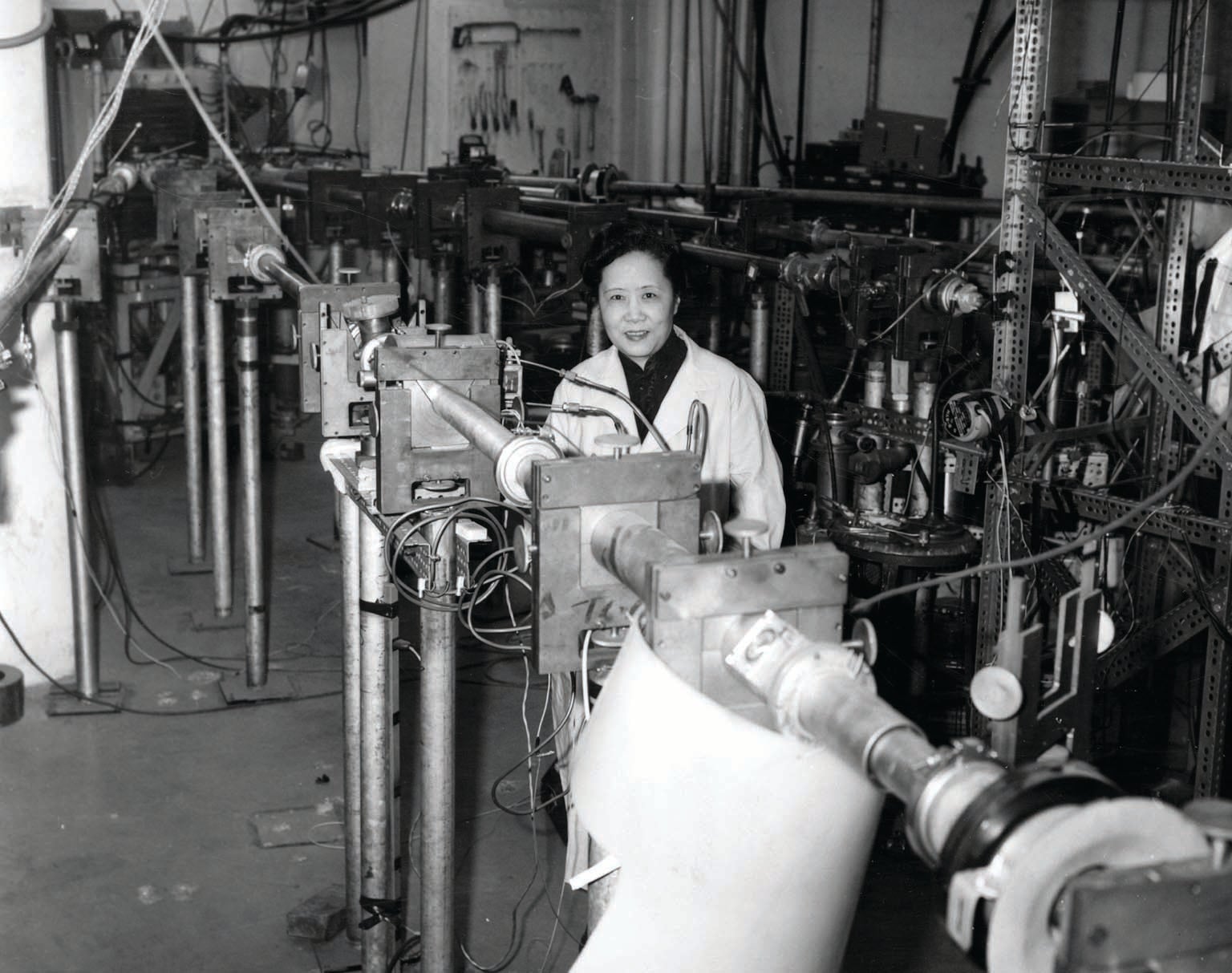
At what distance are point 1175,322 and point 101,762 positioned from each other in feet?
9.24

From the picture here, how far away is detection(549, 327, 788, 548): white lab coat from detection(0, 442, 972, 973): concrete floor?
2.92 ft

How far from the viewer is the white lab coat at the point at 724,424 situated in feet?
8.62

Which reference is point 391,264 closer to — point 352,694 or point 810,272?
point 810,272

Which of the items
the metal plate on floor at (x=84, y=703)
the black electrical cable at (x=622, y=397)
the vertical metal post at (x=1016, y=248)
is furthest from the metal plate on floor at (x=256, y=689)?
the black electrical cable at (x=622, y=397)

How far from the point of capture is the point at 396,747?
93.7 inches

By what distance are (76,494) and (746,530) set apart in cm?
310

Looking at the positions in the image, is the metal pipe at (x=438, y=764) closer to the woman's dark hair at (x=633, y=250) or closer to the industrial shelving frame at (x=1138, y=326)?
the woman's dark hair at (x=633, y=250)

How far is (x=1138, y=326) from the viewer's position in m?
2.99

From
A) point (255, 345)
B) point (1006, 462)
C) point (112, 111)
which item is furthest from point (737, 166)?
point (112, 111)

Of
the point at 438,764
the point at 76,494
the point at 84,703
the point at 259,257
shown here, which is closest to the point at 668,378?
the point at 438,764

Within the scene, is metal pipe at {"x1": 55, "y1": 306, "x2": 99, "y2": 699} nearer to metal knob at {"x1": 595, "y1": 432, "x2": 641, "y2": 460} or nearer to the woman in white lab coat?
the woman in white lab coat

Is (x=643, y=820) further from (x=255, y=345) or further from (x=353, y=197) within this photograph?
(x=353, y=197)

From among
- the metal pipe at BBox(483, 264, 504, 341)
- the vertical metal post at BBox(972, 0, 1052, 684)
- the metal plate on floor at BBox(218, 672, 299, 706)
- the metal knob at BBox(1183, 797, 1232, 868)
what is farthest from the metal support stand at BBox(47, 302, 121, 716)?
the metal knob at BBox(1183, 797, 1232, 868)

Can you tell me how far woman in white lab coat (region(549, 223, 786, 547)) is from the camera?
8.63 ft
